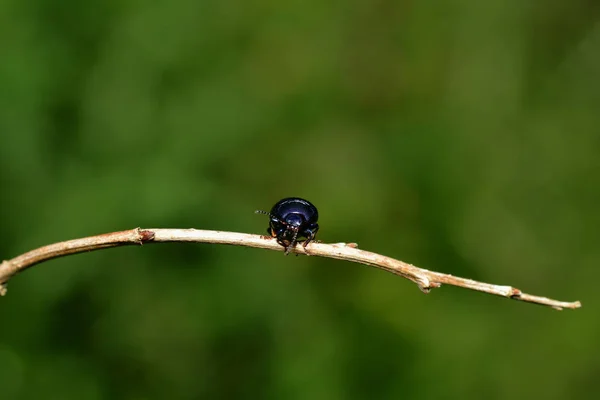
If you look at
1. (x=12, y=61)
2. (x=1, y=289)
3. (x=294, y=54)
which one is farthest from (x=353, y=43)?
(x=1, y=289)

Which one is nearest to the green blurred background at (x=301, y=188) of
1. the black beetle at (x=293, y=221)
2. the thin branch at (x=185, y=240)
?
the black beetle at (x=293, y=221)

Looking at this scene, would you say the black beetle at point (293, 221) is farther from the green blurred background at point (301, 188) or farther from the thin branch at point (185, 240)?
the green blurred background at point (301, 188)

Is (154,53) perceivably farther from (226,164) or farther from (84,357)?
(84,357)

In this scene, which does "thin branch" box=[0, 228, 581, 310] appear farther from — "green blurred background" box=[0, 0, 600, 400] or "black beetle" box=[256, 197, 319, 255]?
"green blurred background" box=[0, 0, 600, 400]

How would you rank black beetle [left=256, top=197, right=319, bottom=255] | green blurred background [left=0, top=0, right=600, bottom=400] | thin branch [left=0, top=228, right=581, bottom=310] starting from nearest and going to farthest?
thin branch [left=0, top=228, right=581, bottom=310] → black beetle [left=256, top=197, right=319, bottom=255] → green blurred background [left=0, top=0, right=600, bottom=400]

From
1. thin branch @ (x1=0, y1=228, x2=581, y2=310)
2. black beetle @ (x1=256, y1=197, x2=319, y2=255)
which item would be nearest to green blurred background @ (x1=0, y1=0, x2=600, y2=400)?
black beetle @ (x1=256, y1=197, x2=319, y2=255)

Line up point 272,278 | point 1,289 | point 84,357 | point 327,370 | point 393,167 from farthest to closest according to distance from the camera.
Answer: point 393,167, point 272,278, point 327,370, point 84,357, point 1,289
